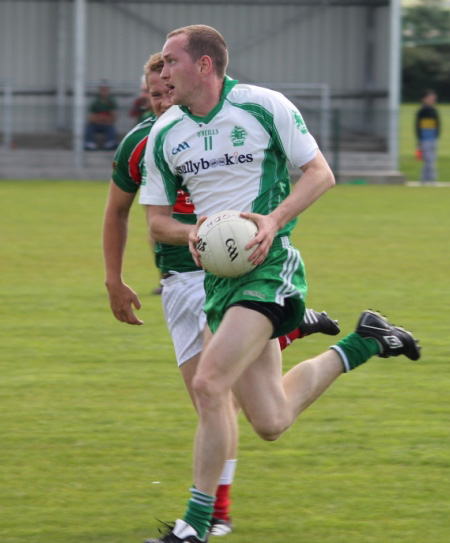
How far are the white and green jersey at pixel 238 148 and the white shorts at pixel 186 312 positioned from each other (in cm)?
49

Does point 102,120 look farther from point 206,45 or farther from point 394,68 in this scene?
point 206,45

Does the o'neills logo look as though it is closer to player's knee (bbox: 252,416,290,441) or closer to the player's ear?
the player's ear

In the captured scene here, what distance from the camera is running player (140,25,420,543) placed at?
4723mm

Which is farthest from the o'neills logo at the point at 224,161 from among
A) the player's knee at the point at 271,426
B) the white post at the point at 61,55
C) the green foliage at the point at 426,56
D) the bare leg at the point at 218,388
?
the green foliage at the point at 426,56

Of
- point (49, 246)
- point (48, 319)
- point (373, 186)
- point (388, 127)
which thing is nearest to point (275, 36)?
point (388, 127)

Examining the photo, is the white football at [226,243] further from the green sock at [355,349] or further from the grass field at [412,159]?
the grass field at [412,159]

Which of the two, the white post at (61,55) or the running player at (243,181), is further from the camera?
the white post at (61,55)

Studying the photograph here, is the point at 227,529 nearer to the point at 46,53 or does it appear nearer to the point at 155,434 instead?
the point at 155,434

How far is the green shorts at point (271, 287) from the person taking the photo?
473cm

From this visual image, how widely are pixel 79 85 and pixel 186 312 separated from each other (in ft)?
70.5

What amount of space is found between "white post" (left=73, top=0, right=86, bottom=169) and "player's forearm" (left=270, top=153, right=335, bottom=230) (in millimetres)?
21387

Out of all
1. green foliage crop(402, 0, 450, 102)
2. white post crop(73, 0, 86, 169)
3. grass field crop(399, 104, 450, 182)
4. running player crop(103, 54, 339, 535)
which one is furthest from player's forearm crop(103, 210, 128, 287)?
green foliage crop(402, 0, 450, 102)

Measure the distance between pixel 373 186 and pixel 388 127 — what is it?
2599 millimetres

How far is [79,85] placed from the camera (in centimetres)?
2616
